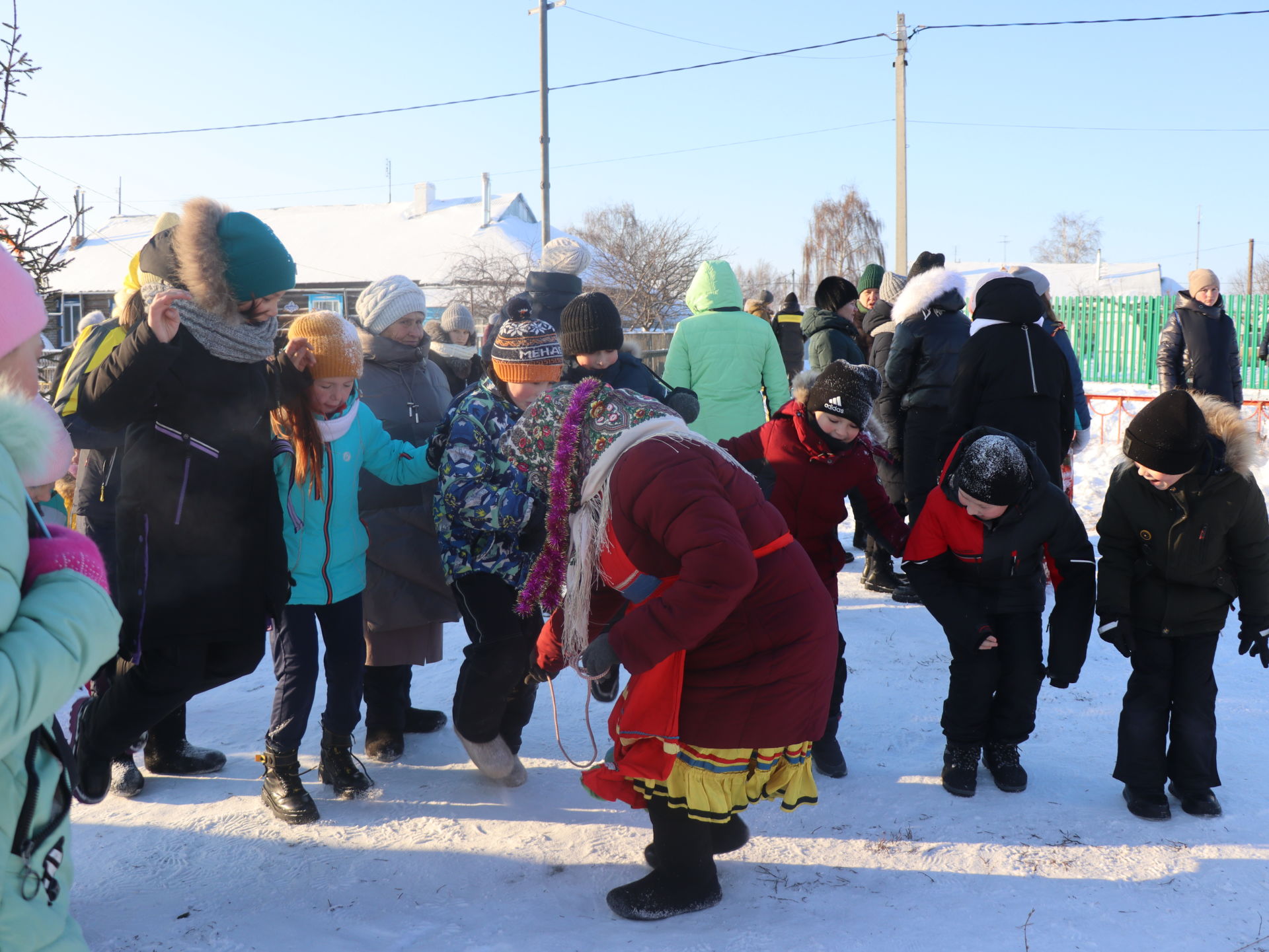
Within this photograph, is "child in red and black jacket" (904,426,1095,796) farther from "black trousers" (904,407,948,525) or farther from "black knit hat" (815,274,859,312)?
"black knit hat" (815,274,859,312)

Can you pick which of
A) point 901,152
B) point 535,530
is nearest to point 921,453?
point 535,530

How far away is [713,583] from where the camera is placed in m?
2.20

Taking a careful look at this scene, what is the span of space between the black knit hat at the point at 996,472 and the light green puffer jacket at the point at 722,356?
2.50 meters

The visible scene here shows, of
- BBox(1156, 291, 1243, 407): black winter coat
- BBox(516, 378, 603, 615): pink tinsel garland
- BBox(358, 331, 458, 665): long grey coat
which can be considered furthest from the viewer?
BBox(1156, 291, 1243, 407): black winter coat

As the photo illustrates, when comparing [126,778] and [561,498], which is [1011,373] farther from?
[126,778]

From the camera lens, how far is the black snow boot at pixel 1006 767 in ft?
10.9

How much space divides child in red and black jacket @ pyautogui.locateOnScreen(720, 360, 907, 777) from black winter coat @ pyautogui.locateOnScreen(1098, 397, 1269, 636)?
0.72m

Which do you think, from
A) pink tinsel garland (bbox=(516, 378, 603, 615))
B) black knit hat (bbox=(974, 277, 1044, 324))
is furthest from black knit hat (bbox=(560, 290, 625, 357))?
black knit hat (bbox=(974, 277, 1044, 324))

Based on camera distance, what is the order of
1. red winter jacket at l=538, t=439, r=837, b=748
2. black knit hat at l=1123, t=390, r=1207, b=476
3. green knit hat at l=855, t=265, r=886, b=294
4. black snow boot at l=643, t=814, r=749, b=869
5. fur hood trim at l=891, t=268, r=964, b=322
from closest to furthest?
red winter jacket at l=538, t=439, r=837, b=748 < black snow boot at l=643, t=814, r=749, b=869 < black knit hat at l=1123, t=390, r=1207, b=476 < fur hood trim at l=891, t=268, r=964, b=322 < green knit hat at l=855, t=265, r=886, b=294

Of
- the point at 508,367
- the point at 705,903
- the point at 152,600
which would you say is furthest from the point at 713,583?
the point at 152,600

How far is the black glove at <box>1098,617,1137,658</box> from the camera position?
313 centimetres

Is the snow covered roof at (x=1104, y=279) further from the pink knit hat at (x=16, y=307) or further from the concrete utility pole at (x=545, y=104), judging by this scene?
the pink knit hat at (x=16, y=307)

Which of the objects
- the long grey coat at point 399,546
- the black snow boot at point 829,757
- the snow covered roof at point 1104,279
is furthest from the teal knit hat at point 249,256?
the snow covered roof at point 1104,279

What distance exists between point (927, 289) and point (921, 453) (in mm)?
913
